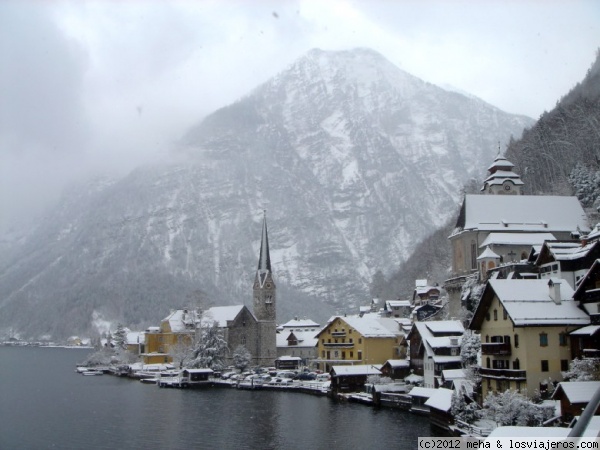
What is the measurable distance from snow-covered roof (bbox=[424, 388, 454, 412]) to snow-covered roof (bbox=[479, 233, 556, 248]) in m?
25.0

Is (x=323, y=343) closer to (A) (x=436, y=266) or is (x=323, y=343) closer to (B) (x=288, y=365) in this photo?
(B) (x=288, y=365)

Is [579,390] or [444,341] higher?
[444,341]

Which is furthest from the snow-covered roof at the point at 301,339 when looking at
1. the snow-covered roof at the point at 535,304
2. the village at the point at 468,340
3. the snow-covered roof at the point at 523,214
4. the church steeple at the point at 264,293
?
the snow-covered roof at the point at 535,304

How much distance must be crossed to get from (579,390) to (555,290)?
9.94 m

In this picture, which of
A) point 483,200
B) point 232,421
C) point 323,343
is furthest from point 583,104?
point 232,421

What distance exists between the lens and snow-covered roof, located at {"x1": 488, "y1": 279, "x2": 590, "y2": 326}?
4159cm

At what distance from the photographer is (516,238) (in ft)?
229

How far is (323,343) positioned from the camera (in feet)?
309

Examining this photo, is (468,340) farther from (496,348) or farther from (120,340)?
(120,340)

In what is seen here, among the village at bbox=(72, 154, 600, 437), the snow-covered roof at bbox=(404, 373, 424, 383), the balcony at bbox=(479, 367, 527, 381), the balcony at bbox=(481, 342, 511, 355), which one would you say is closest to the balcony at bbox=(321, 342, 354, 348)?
the village at bbox=(72, 154, 600, 437)

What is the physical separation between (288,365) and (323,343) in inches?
684

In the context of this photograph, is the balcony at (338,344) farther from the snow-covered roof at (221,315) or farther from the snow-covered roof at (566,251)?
the snow-covered roof at (566,251)

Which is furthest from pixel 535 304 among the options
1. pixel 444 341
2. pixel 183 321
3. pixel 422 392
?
pixel 183 321

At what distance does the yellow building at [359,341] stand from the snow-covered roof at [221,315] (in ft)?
80.2
